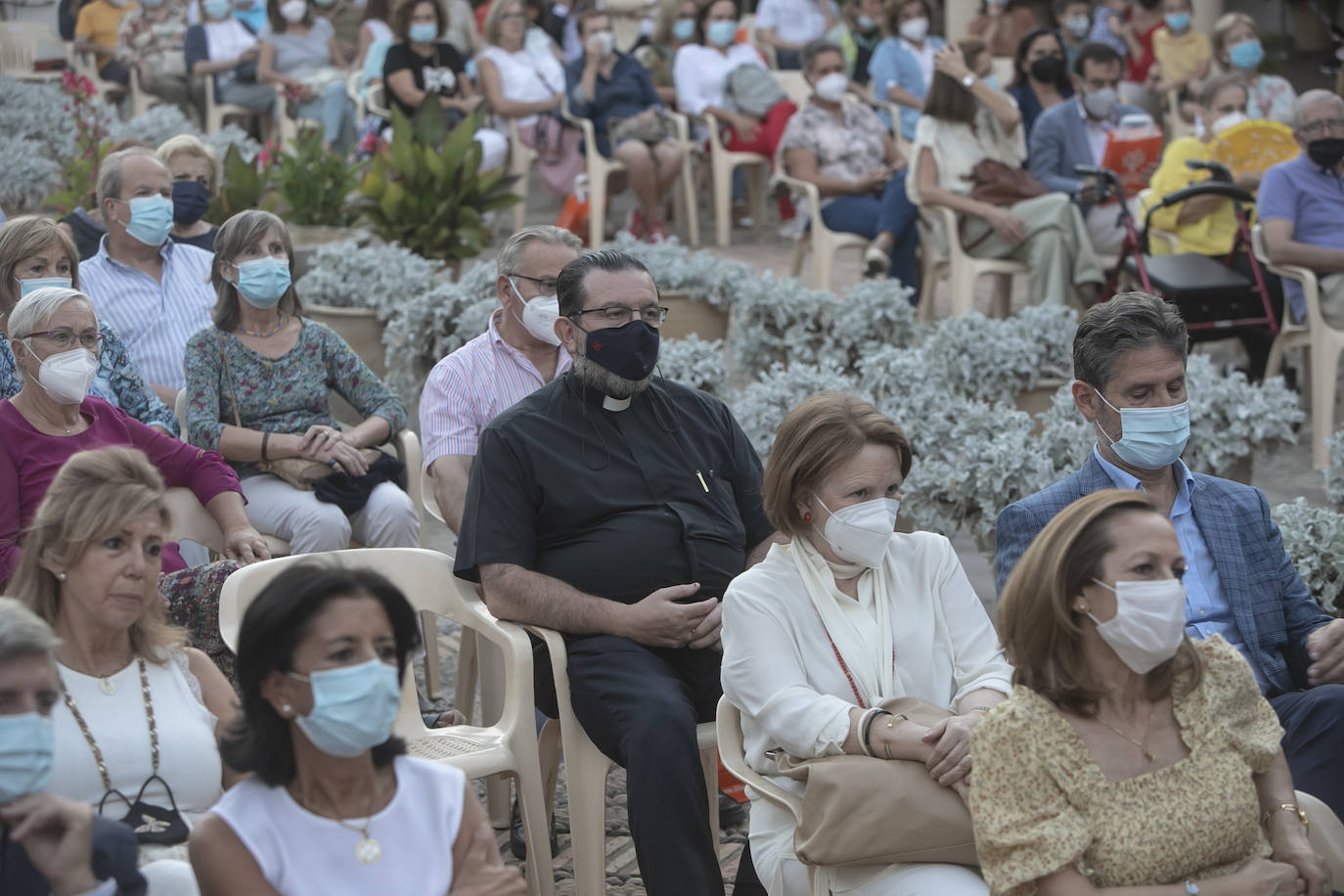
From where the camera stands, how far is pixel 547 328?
15.4 ft

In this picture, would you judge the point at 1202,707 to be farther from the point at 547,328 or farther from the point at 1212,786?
the point at 547,328

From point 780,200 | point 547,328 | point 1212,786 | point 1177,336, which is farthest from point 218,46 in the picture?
point 1212,786

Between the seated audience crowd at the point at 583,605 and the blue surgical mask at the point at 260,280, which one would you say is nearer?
the seated audience crowd at the point at 583,605

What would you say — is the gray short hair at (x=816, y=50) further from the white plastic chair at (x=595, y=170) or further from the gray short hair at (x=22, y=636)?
the gray short hair at (x=22, y=636)

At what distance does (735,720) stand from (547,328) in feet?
5.73

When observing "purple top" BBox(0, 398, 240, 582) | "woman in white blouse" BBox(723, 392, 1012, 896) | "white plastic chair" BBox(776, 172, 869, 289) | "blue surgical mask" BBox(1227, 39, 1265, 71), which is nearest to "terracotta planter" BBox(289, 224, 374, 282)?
"white plastic chair" BBox(776, 172, 869, 289)

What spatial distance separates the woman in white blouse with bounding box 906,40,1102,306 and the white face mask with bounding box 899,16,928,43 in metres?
3.38

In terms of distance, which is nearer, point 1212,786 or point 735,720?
point 1212,786

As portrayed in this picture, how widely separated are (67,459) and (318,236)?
507 cm

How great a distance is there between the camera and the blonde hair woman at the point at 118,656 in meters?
2.79

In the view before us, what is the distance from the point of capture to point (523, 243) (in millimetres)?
4766

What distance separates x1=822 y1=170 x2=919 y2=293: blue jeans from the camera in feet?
30.7

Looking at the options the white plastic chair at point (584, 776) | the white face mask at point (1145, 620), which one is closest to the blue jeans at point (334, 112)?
the white plastic chair at point (584, 776)

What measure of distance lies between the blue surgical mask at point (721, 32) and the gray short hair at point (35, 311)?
30.1ft
